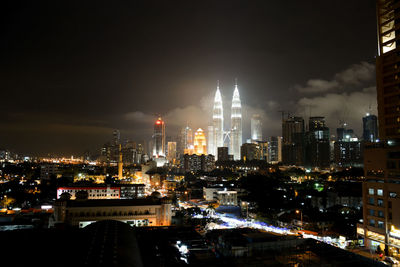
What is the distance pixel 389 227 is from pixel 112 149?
11703cm

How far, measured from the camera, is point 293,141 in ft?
295

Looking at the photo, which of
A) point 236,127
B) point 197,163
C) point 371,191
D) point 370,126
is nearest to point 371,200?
point 371,191

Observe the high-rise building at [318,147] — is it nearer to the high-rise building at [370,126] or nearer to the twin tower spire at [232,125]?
the high-rise building at [370,126]

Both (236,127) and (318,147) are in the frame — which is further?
(236,127)

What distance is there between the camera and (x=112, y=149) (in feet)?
403

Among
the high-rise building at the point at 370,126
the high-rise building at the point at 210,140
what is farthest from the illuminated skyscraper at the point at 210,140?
the high-rise building at the point at 370,126

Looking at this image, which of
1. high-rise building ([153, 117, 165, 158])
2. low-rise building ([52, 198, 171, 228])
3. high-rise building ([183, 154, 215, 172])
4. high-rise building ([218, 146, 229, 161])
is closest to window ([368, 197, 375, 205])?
low-rise building ([52, 198, 171, 228])

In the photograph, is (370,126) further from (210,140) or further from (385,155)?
(385,155)

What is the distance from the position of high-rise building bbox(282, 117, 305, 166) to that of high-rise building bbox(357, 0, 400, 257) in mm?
65585

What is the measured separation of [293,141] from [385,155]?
7679 centimetres

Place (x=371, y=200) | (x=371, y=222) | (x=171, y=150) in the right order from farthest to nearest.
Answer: (x=171, y=150)
(x=371, y=200)
(x=371, y=222)

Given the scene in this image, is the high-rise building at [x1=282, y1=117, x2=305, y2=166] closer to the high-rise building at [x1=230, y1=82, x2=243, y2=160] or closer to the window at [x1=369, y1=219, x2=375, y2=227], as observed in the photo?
the high-rise building at [x1=230, y1=82, x2=243, y2=160]

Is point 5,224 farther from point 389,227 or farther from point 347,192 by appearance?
point 347,192

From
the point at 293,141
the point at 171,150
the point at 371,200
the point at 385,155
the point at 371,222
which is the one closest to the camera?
the point at 385,155
